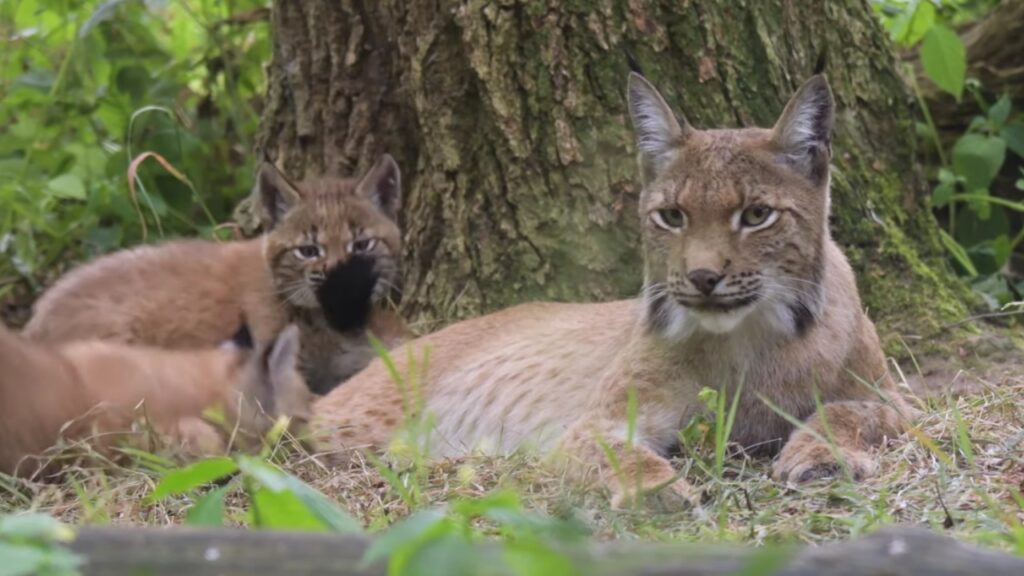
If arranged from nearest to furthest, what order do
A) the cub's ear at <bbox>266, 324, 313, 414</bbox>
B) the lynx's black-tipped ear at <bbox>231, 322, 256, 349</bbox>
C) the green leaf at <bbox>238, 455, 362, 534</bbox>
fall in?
the green leaf at <bbox>238, 455, 362, 534</bbox>
the cub's ear at <bbox>266, 324, 313, 414</bbox>
the lynx's black-tipped ear at <bbox>231, 322, 256, 349</bbox>

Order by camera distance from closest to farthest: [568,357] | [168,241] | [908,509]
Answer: [908,509] → [568,357] → [168,241]

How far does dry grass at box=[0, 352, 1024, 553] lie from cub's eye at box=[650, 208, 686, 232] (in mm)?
680

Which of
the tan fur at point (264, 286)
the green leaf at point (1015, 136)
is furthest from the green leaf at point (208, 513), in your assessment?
the green leaf at point (1015, 136)

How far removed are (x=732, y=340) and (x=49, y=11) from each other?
4889mm

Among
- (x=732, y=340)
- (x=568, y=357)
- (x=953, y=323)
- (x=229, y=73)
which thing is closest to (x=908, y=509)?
(x=732, y=340)

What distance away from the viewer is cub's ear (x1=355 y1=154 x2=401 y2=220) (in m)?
6.32

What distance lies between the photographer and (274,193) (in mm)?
6582

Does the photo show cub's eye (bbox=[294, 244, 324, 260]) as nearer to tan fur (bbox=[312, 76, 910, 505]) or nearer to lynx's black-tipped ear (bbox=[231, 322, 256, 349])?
lynx's black-tipped ear (bbox=[231, 322, 256, 349])

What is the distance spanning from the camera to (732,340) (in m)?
4.34

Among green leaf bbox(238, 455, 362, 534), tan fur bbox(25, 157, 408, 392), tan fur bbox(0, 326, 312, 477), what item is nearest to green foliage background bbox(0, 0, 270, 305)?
tan fur bbox(25, 157, 408, 392)

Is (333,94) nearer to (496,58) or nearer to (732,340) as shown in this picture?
(496,58)

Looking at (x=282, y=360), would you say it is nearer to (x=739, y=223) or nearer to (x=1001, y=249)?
(x=739, y=223)

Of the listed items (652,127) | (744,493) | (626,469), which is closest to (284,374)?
(626,469)

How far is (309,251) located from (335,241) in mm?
131
